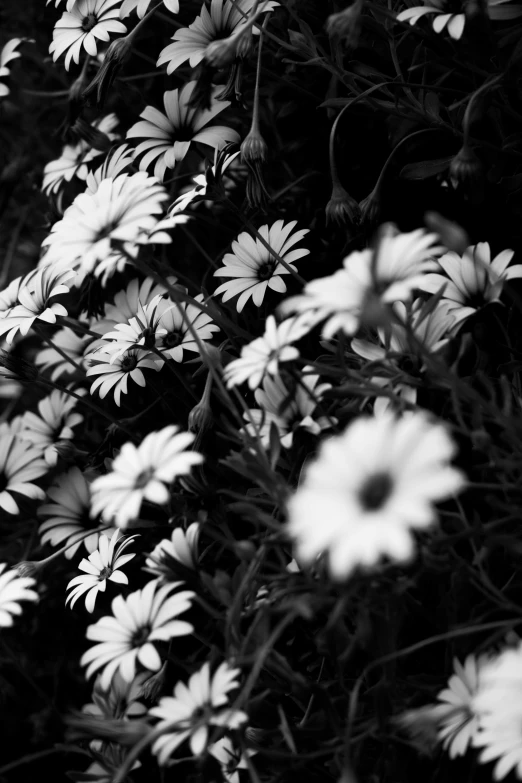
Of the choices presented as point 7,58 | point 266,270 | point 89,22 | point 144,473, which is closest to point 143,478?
point 144,473

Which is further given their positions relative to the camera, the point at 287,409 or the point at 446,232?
the point at 287,409

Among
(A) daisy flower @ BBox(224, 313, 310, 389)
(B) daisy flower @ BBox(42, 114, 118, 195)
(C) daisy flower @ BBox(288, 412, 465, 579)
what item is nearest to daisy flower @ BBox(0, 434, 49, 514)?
(B) daisy flower @ BBox(42, 114, 118, 195)

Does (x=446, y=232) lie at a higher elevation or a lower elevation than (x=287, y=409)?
higher

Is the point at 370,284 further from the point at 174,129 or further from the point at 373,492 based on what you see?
the point at 174,129

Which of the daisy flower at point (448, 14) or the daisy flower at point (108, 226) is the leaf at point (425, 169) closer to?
the daisy flower at point (448, 14)

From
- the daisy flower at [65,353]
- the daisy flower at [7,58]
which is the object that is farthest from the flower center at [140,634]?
the daisy flower at [7,58]

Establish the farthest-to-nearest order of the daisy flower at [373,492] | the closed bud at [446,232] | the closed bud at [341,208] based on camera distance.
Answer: the closed bud at [341,208] < the closed bud at [446,232] < the daisy flower at [373,492]
